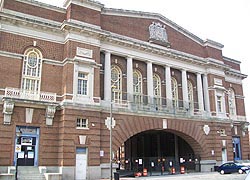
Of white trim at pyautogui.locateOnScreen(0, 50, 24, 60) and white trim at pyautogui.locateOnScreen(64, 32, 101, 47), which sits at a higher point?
white trim at pyautogui.locateOnScreen(64, 32, 101, 47)

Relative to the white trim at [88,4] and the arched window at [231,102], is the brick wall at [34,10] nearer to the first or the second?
the white trim at [88,4]

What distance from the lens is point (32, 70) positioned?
2628 centimetres

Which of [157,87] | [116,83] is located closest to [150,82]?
[157,87]

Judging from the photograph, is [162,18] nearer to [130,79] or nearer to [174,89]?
[174,89]

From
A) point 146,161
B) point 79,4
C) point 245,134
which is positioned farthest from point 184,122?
point 79,4

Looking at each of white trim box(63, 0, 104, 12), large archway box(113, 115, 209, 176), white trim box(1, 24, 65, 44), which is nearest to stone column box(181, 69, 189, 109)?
large archway box(113, 115, 209, 176)

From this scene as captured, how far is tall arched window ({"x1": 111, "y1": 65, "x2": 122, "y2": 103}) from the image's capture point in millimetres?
30625

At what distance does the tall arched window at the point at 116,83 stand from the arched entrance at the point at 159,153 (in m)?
8.42

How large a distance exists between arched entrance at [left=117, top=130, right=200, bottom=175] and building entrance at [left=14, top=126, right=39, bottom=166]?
43.2 ft

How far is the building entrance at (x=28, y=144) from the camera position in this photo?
79.4 feet

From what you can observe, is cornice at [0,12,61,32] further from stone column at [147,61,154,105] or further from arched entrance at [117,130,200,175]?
arched entrance at [117,130,200,175]

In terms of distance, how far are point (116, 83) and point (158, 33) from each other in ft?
30.3

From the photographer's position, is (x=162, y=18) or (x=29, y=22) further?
(x=162, y=18)

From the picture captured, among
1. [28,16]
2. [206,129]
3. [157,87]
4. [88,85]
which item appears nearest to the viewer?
[28,16]
